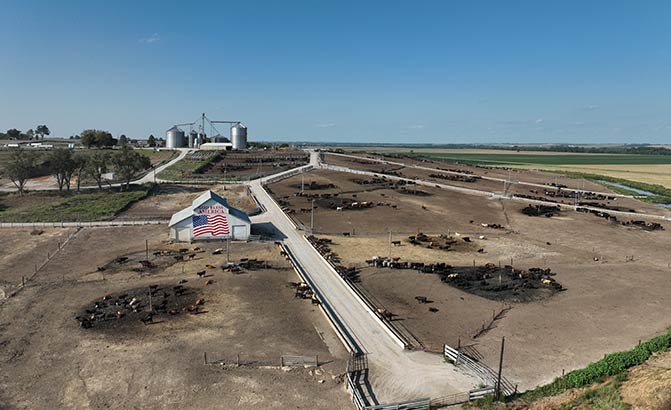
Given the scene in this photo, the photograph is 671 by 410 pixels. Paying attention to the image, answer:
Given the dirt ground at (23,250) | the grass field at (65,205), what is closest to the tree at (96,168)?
the grass field at (65,205)

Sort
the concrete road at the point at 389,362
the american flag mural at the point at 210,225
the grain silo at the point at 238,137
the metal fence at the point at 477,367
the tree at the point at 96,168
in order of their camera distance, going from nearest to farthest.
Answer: the concrete road at the point at 389,362 → the metal fence at the point at 477,367 → the american flag mural at the point at 210,225 → the tree at the point at 96,168 → the grain silo at the point at 238,137

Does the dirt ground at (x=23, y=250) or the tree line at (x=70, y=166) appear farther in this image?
the tree line at (x=70, y=166)

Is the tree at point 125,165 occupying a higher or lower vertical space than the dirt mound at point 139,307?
higher

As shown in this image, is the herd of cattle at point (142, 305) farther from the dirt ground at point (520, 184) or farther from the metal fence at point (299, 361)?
the dirt ground at point (520, 184)

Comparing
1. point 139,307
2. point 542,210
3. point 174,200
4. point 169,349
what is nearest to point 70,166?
point 174,200

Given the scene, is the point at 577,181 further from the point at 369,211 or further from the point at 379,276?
the point at 379,276

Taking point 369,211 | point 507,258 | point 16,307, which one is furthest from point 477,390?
point 369,211

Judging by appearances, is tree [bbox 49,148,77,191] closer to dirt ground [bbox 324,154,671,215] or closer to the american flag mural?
the american flag mural
